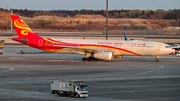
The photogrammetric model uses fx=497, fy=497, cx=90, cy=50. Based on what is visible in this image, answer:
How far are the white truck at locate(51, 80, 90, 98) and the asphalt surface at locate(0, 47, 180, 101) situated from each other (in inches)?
20.0

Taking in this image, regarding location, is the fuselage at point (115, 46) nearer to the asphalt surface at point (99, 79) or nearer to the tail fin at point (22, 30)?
the asphalt surface at point (99, 79)

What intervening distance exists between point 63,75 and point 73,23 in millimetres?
130927

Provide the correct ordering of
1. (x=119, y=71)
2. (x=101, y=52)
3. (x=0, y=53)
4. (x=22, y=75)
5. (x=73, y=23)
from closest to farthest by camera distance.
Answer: (x=22, y=75) → (x=119, y=71) → (x=101, y=52) → (x=0, y=53) → (x=73, y=23)

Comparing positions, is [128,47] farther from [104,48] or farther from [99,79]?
[99,79]

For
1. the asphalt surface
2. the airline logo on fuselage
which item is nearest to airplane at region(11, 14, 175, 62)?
the asphalt surface

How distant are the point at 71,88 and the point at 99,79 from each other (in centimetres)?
1100

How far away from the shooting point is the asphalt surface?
32875 millimetres

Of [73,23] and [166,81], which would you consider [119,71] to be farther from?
[73,23]

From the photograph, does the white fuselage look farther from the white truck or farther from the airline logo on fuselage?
the white truck

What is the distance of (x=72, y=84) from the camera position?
31.8 metres

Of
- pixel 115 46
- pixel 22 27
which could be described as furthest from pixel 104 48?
pixel 22 27

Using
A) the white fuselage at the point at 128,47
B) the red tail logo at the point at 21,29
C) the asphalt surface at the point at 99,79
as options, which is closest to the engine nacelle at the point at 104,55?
the asphalt surface at the point at 99,79

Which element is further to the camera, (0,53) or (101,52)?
(0,53)

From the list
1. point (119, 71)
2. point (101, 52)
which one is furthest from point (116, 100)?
point (101, 52)
